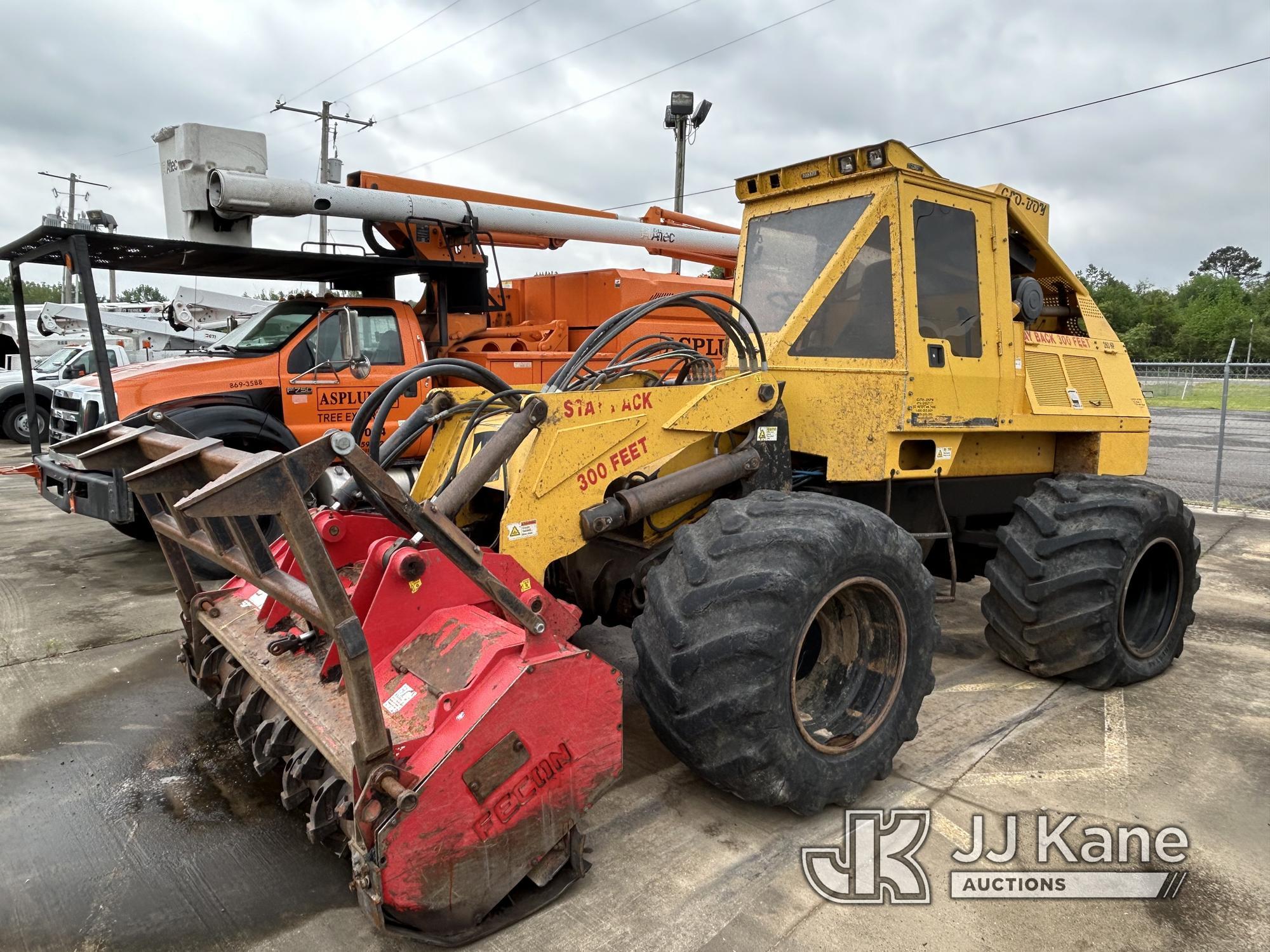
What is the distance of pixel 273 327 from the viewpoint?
24.2 ft

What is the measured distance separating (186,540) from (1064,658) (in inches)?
159

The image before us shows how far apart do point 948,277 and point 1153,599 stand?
231 centimetres

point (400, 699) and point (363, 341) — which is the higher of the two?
point (363, 341)

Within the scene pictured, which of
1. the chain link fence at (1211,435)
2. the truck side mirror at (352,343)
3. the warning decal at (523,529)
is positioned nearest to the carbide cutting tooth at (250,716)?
the warning decal at (523,529)

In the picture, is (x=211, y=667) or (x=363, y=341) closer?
(x=211, y=667)

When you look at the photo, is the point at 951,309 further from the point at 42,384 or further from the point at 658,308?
the point at 42,384

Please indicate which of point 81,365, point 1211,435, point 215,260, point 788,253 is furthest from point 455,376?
point 1211,435

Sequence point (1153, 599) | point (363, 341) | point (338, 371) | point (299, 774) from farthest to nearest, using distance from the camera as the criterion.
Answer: point (363, 341) < point (338, 371) < point (1153, 599) < point (299, 774)

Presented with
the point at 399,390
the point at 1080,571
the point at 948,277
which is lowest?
the point at 1080,571

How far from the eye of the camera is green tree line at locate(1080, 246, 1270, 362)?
43906 millimetres

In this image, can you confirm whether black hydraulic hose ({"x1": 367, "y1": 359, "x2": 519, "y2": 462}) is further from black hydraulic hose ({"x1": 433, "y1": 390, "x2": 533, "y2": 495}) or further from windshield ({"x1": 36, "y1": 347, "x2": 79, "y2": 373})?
windshield ({"x1": 36, "y1": 347, "x2": 79, "y2": 373})

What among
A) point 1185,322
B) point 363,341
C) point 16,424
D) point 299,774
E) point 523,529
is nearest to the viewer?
point 299,774

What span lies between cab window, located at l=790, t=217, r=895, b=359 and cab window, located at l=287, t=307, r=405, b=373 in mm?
4341

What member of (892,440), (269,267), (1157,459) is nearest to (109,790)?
(892,440)
